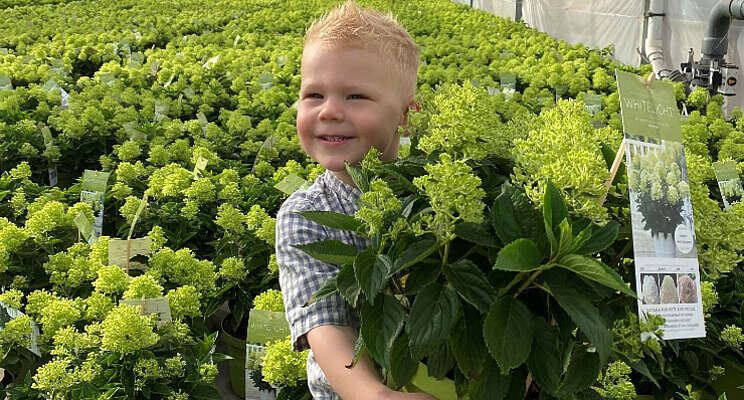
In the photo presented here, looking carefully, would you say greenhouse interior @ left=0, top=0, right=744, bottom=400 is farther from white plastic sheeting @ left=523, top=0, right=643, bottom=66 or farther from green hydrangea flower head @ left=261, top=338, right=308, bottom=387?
white plastic sheeting @ left=523, top=0, right=643, bottom=66

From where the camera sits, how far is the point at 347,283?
1016 mm

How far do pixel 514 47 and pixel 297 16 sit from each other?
3401 mm

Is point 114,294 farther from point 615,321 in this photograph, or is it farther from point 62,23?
point 62,23

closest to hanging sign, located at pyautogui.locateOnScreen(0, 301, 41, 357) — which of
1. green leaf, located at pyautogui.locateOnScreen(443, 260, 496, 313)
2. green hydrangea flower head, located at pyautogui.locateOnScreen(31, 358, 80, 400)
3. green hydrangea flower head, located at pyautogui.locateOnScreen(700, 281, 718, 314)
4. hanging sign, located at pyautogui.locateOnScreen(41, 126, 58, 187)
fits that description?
green hydrangea flower head, located at pyautogui.locateOnScreen(31, 358, 80, 400)

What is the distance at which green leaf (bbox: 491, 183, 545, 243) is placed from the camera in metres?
0.97

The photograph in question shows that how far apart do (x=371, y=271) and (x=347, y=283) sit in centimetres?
5

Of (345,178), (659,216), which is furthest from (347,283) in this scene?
(345,178)

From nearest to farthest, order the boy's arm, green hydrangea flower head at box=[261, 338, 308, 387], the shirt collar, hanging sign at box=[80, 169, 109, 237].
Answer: the boy's arm
the shirt collar
green hydrangea flower head at box=[261, 338, 308, 387]
hanging sign at box=[80, 169, 109, 237]

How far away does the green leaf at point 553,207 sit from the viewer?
92cm

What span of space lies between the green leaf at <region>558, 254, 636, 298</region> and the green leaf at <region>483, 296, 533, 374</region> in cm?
10

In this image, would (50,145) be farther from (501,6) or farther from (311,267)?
(501,6)

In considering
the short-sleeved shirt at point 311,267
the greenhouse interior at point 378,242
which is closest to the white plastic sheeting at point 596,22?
the greenhouse interior at point 378,242

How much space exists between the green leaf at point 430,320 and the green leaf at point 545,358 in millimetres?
135

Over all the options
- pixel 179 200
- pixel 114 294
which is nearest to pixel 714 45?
pixel 179 200
